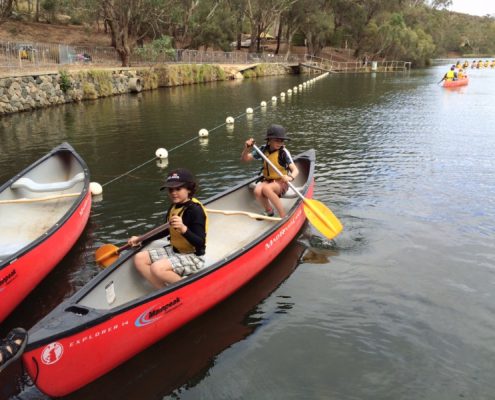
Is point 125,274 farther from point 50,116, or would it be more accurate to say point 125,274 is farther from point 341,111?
point 341,111

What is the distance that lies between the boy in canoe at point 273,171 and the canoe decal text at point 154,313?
3381mm

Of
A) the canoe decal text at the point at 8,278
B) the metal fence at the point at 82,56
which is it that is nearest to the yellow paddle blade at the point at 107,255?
the canoe decal text at the point at 8,278

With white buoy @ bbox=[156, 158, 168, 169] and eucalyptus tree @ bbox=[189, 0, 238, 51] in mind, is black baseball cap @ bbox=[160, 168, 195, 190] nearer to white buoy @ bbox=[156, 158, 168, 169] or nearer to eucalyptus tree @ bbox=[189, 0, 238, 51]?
white buoy @ bbox=[156, 158, 168, 169]

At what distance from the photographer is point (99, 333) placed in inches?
194

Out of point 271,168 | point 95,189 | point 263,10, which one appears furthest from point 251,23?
point 271,168

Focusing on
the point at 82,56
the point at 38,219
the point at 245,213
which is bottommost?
the point at 38,219

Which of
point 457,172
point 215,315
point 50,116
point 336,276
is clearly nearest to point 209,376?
point 215,315

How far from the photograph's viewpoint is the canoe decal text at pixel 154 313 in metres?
5.43

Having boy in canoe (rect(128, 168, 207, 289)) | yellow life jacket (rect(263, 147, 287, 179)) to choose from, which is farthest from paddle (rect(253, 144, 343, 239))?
boy in canoe (rect(128, 168, 207, 289))

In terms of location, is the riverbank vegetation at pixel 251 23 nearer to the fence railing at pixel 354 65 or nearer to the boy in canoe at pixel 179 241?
the fence railing at pixel 354 65

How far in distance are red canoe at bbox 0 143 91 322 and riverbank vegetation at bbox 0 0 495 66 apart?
27.4 meters

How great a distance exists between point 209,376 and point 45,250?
138 inches

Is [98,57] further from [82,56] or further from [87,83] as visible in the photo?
[87,83]

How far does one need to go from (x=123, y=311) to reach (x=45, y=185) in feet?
19.8
